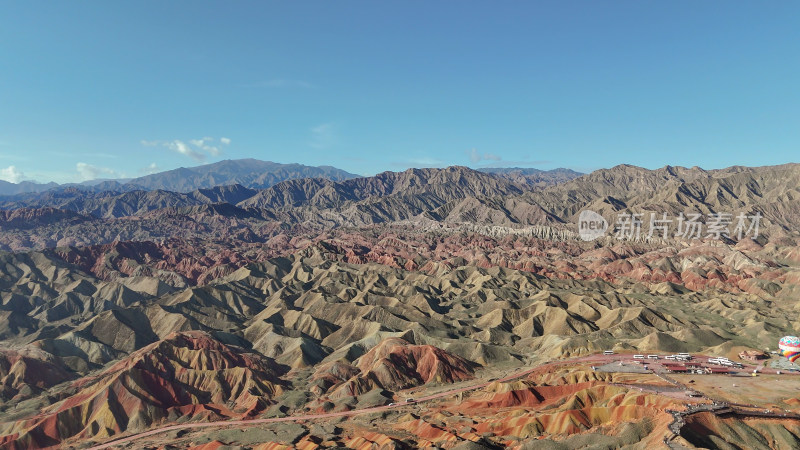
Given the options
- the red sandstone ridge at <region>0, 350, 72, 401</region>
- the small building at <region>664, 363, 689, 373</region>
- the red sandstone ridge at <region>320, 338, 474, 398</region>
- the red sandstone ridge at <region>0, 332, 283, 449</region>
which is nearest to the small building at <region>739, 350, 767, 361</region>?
the small building at <region>664, 363, 689, 373</region>

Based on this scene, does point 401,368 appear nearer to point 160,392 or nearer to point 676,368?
point 160,392

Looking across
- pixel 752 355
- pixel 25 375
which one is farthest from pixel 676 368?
pixel 25 375

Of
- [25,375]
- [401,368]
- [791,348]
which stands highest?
[791,348]

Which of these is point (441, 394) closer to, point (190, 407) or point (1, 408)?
point (190, 407)

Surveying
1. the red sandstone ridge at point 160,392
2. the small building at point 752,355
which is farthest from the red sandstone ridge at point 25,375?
the small building at point 752,355

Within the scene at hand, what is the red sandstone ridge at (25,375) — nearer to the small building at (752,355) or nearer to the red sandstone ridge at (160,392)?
the red sandstone ridge at (160,392)

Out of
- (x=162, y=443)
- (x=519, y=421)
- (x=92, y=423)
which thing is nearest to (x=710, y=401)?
(x=519, y=421)
